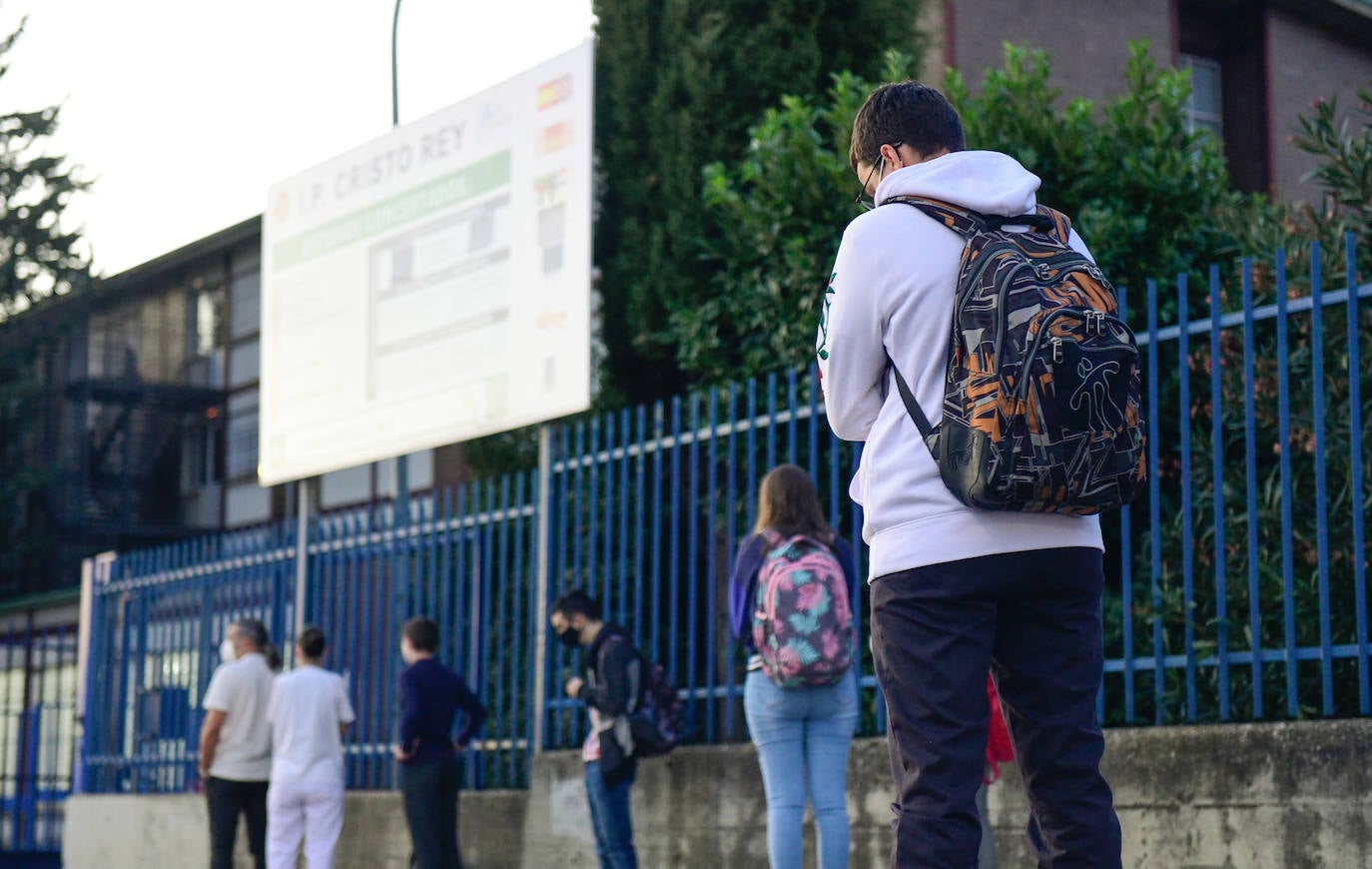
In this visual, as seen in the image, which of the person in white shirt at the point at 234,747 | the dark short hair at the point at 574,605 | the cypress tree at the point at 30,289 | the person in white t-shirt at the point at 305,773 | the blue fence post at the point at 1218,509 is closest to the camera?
the blue fence post at the point at 1218,509

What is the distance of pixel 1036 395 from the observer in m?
3.34

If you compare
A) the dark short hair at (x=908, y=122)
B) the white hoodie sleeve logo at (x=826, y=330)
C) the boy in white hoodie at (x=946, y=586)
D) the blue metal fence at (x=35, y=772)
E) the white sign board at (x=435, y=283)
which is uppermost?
the white sign board at (x=435, y=283)

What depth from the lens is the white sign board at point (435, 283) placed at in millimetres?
10297

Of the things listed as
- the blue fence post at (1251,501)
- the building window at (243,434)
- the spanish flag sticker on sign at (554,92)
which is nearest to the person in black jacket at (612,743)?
the blue fence post at (1251,501)

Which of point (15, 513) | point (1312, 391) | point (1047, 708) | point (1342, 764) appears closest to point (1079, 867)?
point (1047, 708)

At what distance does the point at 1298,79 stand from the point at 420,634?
11.2 metres

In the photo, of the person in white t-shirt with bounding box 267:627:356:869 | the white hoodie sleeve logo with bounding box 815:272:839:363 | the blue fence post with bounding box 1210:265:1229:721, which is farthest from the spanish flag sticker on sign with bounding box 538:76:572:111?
the white hoodie sleeve logo with bounding box 815:272:839:363

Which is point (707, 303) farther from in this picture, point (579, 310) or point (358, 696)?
point (358, 696)

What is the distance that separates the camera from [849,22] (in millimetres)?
12039

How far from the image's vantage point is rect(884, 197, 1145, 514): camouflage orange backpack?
333 cm

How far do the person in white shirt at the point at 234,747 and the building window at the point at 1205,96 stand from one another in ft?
34.0

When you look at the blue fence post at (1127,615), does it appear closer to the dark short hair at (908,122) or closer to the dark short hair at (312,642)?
the dark short hair at (908,122)

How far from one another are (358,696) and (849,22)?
5350 mm

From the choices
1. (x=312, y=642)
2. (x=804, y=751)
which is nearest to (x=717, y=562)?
(x=312, y=642)
